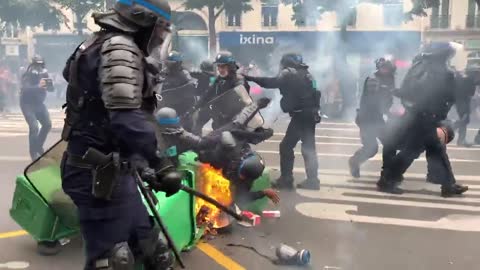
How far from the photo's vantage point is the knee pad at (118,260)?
269 centimetres

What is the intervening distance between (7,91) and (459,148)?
14.1 metres

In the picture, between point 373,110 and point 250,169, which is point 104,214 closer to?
point 250,169

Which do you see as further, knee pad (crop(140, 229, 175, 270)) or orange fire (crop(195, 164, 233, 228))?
orange fire (crop(195, 164, 233, 228))

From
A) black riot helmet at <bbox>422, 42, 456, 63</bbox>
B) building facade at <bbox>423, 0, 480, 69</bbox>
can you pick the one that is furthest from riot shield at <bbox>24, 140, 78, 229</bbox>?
building facade at <bbox>423, 0, 480, 69</bbox>

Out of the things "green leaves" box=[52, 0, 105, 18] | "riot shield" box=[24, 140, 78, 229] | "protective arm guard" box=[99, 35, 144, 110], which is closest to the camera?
"protective arm guard" box=[99, 35, 144, 110]

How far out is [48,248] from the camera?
4383 millimetres

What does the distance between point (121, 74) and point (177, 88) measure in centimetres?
450

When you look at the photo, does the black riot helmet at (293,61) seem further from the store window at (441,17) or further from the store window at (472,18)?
the store window at (472,18)

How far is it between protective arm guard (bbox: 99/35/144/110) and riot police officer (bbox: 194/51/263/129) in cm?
283

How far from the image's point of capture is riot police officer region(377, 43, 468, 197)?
6.38 meters

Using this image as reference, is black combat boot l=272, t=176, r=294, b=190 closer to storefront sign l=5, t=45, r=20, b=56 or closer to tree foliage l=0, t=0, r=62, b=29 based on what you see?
tree foliage l=0, t=0, r=62, b=29

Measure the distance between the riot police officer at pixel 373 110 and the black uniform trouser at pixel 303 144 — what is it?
3.54 ft

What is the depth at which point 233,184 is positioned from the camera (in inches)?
196

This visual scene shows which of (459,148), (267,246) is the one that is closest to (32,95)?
(267,246)
